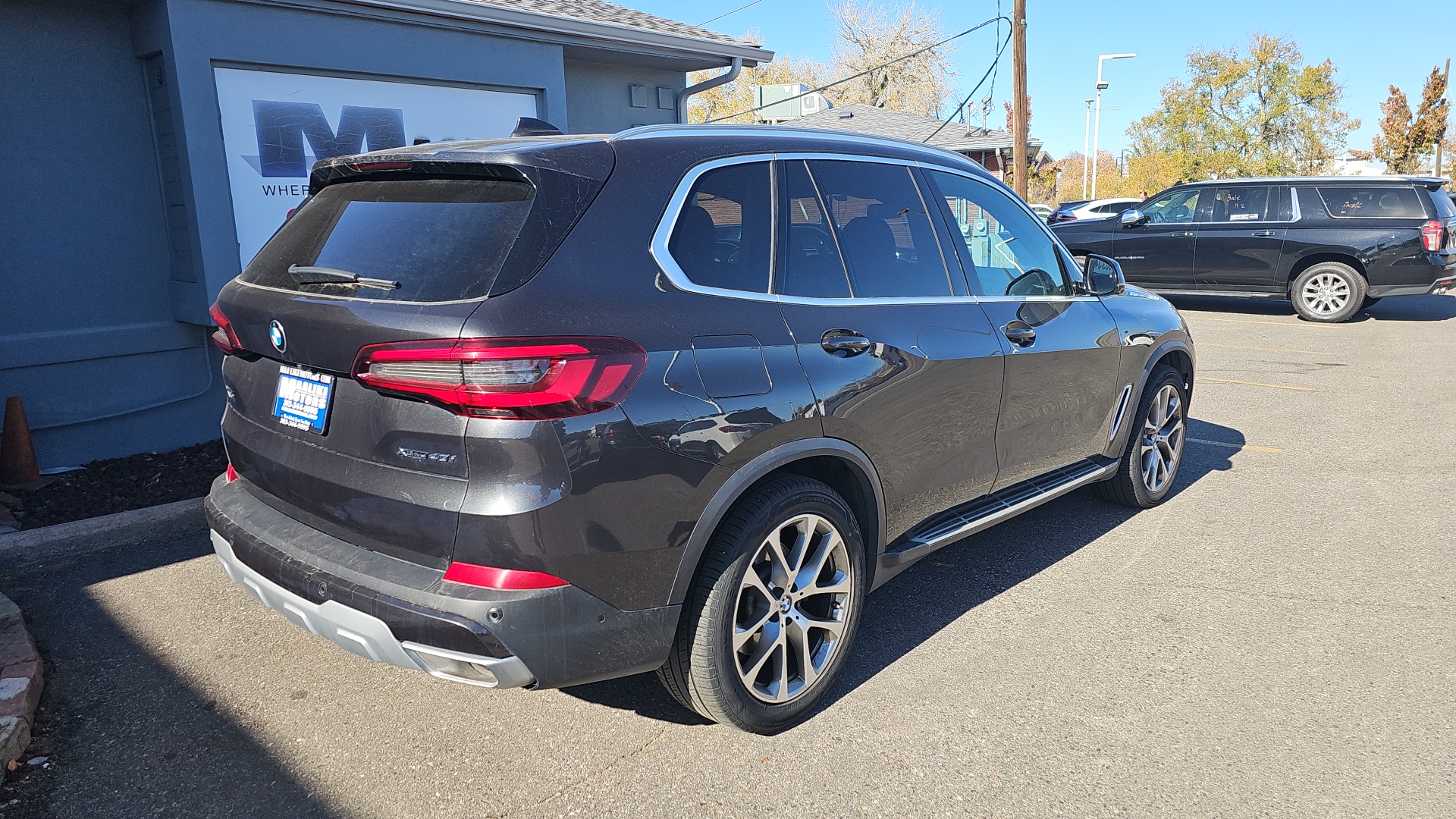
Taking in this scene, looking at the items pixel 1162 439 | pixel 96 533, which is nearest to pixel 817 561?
pixel 1162 439

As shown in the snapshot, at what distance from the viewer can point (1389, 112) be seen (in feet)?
141

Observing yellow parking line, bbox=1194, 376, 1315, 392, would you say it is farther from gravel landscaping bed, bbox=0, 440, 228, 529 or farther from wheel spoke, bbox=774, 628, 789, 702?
gravel landscaping bed, bbox=0, 440, 228, 529

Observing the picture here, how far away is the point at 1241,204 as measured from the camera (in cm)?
1364

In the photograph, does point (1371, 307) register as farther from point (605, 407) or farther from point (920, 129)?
point (920, 129)

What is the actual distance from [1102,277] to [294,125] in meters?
5.47

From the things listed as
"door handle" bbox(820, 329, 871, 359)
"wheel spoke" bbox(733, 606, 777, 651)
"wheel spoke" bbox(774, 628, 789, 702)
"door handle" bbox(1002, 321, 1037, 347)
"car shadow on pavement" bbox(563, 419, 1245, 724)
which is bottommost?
"car shadow on pavement" bbox(563, 419, 1245, 724)

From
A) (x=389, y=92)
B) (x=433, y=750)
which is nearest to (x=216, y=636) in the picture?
(x=433, y=750)

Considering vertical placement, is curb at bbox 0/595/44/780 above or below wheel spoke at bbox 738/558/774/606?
below

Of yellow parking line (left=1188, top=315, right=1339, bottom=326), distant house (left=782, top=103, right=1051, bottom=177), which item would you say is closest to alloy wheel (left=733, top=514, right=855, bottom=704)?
yellow parking line (left=1188, top=315, right=1339, bottom=326)

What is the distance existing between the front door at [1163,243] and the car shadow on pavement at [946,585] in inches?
363

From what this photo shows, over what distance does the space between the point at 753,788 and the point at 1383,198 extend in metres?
13.8

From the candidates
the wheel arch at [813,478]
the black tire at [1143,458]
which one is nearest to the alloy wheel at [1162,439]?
the black tire at [1143,458]

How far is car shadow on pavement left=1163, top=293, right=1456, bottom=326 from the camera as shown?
45.3 ft

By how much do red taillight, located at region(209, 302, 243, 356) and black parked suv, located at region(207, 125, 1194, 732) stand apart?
0.02 m
